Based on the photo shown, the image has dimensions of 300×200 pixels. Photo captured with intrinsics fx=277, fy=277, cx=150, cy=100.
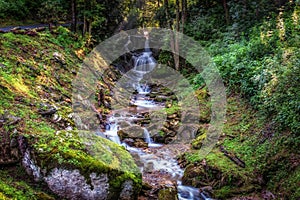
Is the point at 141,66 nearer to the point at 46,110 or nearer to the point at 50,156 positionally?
the point at 46,110

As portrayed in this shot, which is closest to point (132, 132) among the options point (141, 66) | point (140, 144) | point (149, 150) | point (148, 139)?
point (148, 139)

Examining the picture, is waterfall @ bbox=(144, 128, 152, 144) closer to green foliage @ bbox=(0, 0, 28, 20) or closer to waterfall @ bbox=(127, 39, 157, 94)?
waterfall @ bbox=(127, 39, 157, 94)

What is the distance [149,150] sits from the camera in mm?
11227

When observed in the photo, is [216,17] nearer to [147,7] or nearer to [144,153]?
[147,7]

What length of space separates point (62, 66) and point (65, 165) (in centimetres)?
937

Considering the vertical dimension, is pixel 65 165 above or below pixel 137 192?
above

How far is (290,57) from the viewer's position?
962 centimetres

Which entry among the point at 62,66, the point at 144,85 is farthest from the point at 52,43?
the point at 144,85

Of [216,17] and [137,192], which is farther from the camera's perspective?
[216,17]

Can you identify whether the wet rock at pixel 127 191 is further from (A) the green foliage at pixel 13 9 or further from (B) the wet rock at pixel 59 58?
(A) the green foliage at pixel 13 9

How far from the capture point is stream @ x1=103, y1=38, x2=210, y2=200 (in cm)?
877

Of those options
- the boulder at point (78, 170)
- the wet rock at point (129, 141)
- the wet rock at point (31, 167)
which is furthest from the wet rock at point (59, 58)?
the wet rock at point (31, 167)

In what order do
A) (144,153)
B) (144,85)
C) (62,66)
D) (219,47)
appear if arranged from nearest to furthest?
(144,153), (62,66), (219,47), (144,85)

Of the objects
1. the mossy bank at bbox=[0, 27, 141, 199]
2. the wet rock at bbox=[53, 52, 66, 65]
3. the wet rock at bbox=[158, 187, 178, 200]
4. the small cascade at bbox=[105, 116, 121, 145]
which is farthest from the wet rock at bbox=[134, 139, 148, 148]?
the wet rock at bbox=[53, 52, 66, 65]
